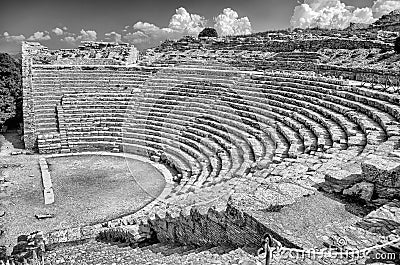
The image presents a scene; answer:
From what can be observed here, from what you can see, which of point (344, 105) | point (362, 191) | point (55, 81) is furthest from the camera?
point (55, 81)

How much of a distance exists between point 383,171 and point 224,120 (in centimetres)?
1086

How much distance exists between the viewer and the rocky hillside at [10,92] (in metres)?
22.5

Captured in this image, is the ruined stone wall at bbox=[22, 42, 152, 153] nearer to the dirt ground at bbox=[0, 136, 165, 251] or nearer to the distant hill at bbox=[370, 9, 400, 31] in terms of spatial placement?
the dirt ground at bbox=[0, 136, 165, 251]

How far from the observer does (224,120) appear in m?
17.6

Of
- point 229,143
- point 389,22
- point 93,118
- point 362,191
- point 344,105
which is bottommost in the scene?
point 93,118

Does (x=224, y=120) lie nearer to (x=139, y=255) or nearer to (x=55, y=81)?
(x=139, y=255)

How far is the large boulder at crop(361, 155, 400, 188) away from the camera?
273 inches

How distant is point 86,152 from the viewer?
19312 millimetres

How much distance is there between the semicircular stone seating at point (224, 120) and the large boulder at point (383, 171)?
2879 millimetres

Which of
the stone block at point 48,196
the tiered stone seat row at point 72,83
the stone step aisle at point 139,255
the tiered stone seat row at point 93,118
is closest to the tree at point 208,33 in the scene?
the tiered stone seat row at point 72,83

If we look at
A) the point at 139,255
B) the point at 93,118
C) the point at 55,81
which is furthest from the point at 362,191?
the point at 55,81

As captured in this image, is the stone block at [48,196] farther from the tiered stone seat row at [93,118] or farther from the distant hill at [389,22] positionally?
the distant hill at [389,22]

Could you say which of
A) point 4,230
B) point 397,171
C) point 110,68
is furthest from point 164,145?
point 397,171

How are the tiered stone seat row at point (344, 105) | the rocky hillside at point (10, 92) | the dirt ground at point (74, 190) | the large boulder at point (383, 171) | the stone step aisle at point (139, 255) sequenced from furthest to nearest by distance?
the rocky hillside at point (10, 92)
the dirt ground at point (74, 190)
the tiered stone seat row at point (344, 105)
the large boulder at point (383, 171)
the stone step aisle at point (139, 255)
